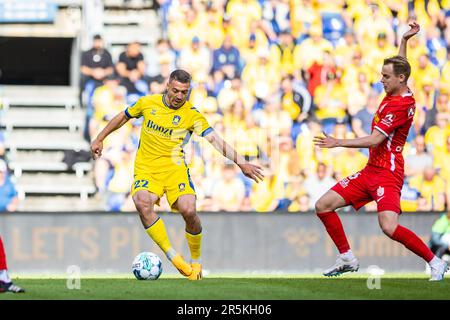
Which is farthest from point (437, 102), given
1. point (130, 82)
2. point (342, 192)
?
point (342, 192)

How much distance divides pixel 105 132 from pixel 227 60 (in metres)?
8.30

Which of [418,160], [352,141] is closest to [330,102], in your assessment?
[418,160]

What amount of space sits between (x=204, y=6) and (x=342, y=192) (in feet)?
31.0

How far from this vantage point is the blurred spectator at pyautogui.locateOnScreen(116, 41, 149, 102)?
18.8m

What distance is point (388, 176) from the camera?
10711 mm

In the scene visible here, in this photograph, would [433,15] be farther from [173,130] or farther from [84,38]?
[173,130]

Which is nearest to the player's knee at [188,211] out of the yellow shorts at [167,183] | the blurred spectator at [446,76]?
the yellow shorts at [167,183]

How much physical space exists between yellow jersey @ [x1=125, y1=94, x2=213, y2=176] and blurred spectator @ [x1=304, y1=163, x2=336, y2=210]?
6.96 meters

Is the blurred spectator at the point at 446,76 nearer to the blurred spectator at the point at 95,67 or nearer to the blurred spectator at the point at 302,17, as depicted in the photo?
the blurred spectator at the point at 302,17

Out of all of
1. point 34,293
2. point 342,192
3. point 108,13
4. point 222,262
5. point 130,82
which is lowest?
point 222,262

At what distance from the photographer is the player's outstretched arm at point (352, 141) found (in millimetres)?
9898

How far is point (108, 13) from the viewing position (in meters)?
20.6

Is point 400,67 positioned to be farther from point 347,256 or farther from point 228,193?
point 228,193

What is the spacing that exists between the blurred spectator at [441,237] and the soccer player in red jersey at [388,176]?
638 cm
